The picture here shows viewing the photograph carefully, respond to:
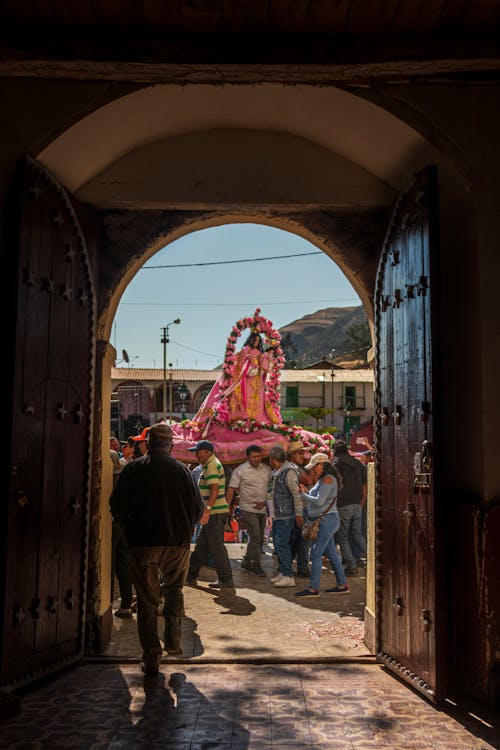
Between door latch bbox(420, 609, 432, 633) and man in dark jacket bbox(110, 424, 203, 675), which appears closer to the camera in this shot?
door latch bbox(420, 609, 432, 633)

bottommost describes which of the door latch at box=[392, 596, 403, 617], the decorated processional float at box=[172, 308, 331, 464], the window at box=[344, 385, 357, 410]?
the door latch at box=[392, 596, 403, 617]

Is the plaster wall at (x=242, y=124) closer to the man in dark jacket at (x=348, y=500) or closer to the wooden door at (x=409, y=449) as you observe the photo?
the wooden door at (x=409, y=449)

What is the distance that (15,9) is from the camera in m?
3.96

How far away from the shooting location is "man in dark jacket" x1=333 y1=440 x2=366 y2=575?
8945mm

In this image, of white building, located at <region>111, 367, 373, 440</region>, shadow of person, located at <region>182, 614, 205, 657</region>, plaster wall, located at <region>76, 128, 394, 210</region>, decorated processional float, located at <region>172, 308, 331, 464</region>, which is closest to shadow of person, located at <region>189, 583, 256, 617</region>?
→ shadow of person, located at <region>182, 614, 205, 657</region>

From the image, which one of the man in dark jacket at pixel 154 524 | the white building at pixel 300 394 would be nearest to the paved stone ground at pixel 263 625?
the man in dark jacket at pixel 154 524

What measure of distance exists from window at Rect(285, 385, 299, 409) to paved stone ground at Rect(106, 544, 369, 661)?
3938cm

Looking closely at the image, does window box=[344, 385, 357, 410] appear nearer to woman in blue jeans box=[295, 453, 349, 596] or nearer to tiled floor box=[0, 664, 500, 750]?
woman in blue jeans box=[295, 453, 349, 596]

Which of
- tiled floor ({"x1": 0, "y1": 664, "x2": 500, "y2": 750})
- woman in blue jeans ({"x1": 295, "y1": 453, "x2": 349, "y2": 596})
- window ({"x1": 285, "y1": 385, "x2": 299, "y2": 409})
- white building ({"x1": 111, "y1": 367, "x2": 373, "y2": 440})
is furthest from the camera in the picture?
→ window ({"x1": 285, "y1": 385, "x2": 299, "y2": 409})

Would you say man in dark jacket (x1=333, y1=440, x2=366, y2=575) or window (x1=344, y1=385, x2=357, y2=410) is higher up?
window (x1=344, y1=385, x2=357, y2=410)

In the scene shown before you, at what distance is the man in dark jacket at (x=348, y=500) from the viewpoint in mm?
8945

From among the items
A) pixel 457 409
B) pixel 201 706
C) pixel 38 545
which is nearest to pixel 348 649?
pixel 201 706

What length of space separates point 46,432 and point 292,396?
4359 cm

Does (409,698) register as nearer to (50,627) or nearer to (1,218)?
(50,627)
